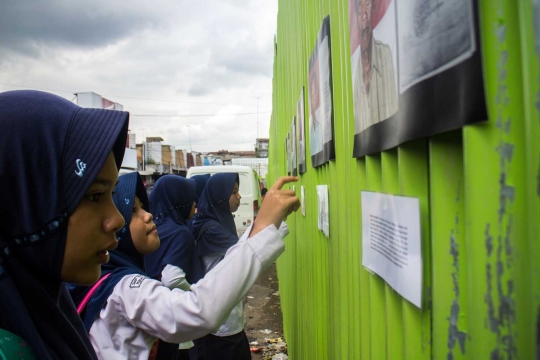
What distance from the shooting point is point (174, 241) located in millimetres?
2803

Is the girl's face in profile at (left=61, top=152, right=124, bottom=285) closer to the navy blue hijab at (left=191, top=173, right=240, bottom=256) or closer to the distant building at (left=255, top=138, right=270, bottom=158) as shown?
the navy blue hijab at (left=191, top=173, right=240, bottom=256)

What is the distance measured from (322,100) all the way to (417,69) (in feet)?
2.89

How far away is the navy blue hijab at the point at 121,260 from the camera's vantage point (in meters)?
1.58

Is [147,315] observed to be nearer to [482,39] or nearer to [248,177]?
[482,39]

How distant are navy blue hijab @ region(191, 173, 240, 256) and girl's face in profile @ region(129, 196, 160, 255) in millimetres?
1392

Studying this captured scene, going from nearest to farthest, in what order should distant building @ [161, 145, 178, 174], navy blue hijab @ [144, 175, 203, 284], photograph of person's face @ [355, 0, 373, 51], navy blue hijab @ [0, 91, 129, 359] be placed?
photograph of person's face @ [355, 0, 373, 51]
navy blue hijab @ [0, 91, 129, 359]
navy blue hijab @ [144, 175, 203, 284]
distant building @ [161, 145, 178, 174]

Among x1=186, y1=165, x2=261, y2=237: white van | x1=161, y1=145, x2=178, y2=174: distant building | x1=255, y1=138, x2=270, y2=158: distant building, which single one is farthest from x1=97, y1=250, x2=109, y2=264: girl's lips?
x1=161, y1=145, x2=178, y2=174: distant building

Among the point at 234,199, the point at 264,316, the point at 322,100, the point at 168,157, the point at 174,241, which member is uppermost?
the point at 168,157

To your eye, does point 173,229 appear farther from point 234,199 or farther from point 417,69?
point 417,69

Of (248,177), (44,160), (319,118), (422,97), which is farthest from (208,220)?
(248,177)

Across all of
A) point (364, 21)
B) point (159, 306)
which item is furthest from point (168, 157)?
point (364, 21)

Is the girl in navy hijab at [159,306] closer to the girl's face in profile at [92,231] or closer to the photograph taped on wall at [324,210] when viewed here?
the photograph taped on wall at [324,210]

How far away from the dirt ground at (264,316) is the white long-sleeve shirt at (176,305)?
11.7ft

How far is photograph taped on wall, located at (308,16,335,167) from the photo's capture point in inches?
47.7
